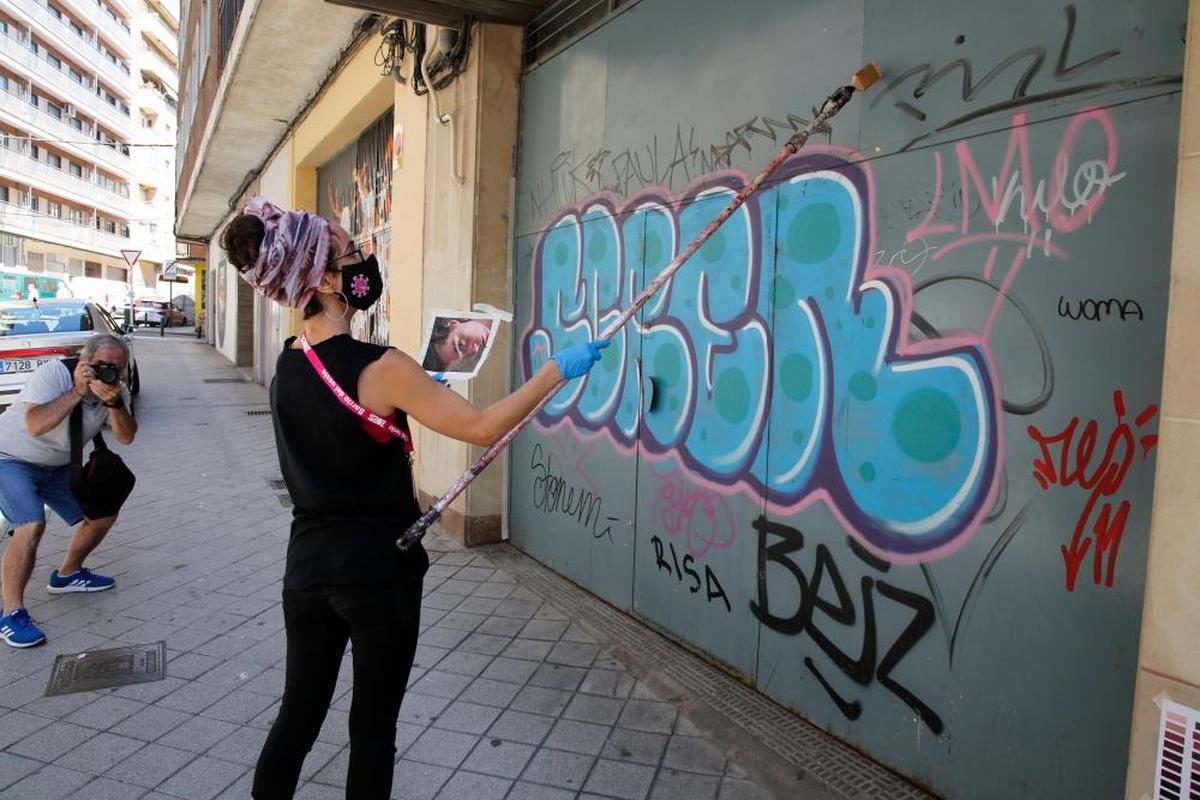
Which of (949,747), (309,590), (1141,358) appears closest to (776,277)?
(1141,358)

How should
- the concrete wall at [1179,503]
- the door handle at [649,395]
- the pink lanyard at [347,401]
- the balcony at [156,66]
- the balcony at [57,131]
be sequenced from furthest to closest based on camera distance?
the balcony at [156,66] → the balcony at [57,131] → the door handle at [649,395] → the pink lanyard at [347,401] → the concrete wall at [1179,503]

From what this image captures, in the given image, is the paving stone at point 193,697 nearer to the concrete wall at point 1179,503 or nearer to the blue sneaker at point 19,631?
the blue sneaker at point 19,631

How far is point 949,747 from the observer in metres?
2.60

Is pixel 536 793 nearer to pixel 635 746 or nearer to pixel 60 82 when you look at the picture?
pixel 635 746

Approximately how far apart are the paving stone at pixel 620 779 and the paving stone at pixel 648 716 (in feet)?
0.90

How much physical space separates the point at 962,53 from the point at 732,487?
194cm

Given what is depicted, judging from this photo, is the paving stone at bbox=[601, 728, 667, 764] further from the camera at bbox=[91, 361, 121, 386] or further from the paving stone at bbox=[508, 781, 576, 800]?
the camera at bbox=[91, 361, 121, 386]

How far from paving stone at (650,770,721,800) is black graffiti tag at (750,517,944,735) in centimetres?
61

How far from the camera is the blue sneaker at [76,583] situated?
4566mm

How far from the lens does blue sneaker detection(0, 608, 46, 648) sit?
12.6 ft

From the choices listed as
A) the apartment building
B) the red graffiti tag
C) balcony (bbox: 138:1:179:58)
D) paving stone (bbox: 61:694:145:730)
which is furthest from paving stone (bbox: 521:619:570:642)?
balcony (bbox: 138:1:179:58)

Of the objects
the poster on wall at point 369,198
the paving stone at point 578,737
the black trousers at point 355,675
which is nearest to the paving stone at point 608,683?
the paving stone at point 578,737

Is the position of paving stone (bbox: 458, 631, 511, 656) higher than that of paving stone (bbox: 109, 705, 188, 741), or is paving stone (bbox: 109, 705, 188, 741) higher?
paving stone (bbox: 458, 631, 511, 656)

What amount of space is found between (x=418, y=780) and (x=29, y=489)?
9.49 ft
